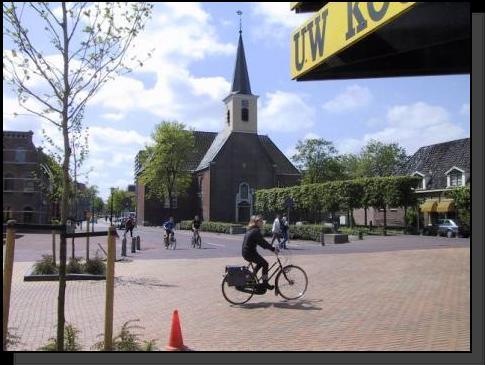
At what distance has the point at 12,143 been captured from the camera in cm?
5166

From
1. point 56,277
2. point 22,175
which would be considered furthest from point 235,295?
point 22,175

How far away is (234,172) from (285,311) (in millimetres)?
58603

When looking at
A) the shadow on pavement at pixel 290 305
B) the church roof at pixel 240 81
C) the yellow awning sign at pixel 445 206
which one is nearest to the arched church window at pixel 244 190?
the church roof at pixel 240 81

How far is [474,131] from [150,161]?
59.8m

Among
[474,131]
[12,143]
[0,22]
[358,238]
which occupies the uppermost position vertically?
[12,143]

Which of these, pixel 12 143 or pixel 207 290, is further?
pixel 12 143

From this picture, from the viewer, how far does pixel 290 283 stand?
1088 cm

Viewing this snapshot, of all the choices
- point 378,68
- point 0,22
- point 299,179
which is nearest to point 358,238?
point 378,68

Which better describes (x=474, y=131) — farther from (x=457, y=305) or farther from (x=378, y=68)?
(x=457, y=305)

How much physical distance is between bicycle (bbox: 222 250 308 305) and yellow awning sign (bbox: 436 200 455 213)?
3856 cm

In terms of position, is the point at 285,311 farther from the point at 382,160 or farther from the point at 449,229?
the point at 382,160

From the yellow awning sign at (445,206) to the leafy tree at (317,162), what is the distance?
837 inches

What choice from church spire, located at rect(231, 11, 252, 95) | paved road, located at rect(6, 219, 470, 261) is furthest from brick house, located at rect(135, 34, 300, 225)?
paved road, located at rect(6, 219, 470, 261)

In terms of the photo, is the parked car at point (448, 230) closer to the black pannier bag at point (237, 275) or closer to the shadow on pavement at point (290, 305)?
the shadow on pavement at point (290, 305)
